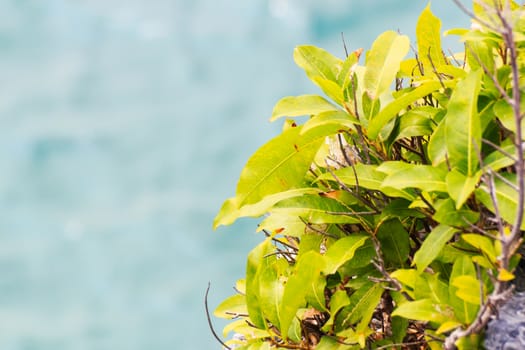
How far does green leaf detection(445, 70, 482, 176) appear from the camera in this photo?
1.39 meters

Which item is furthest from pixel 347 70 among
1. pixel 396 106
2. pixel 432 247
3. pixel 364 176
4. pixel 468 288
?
pixel 468 288

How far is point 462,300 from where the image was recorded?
4.54ft

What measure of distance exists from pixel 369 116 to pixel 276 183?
1.01 feet

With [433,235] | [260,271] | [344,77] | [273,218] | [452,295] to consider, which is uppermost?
[344,77]

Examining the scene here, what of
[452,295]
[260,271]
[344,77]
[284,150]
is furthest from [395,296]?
[344,77]

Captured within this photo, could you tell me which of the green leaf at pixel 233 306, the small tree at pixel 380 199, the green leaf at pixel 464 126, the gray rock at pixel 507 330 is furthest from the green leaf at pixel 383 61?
the green leaf at pixel 233 306

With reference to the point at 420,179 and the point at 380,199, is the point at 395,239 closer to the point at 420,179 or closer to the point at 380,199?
the point at 380,199

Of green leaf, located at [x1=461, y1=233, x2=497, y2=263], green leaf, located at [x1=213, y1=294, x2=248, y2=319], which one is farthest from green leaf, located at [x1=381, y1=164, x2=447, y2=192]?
green leaf, located at [x1=213, y1=294, x2=248, y2=319]

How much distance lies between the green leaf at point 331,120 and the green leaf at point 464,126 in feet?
0.85

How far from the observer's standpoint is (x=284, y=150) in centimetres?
164

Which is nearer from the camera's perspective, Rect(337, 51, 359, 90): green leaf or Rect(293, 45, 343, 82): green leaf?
Rect(337, 51, 359, 90): green leaf

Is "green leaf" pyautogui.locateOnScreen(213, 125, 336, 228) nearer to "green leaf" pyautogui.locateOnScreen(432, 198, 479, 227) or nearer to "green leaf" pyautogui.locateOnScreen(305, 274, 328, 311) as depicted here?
"green leaf" pyautogui.locateOnScreen(305, 274, 328, 311)

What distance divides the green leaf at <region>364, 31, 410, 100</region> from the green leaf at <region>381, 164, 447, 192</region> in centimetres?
29

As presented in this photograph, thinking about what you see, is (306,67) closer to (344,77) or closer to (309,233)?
(344,77)
